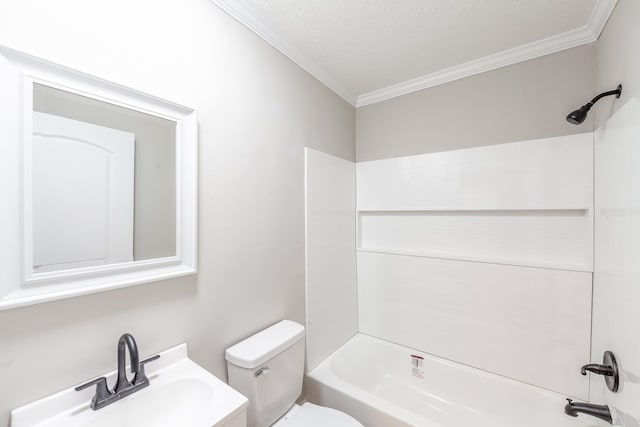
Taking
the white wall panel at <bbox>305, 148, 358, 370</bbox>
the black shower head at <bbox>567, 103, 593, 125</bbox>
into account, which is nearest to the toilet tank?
the white wall panel at <bbox>305, 148, 358, 370</bbox>

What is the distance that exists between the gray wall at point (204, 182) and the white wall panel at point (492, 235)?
85cm

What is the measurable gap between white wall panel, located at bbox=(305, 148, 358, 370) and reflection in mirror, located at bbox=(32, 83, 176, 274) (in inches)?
35.6

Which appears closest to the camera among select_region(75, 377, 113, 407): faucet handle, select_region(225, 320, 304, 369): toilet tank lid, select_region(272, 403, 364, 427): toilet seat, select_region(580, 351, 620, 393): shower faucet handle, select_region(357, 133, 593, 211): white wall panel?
select_region(75, 377, 113, 407): faucet handle

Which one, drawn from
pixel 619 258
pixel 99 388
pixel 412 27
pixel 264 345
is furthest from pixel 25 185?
pixel 619 258

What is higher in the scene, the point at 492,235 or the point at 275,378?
the point at 492,235

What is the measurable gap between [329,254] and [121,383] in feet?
4.39

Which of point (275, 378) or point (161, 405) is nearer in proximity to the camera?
point (161, 405)

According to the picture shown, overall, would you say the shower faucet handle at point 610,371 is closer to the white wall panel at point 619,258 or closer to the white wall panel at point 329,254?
the white wall panel at point 619,258

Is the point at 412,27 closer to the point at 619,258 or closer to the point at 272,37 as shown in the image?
the point at 272,37

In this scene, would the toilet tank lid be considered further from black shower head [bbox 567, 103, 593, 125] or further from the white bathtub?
black shower head [bbox 567, 103, 593, 125]

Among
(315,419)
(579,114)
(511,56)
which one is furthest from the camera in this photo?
(511,56)

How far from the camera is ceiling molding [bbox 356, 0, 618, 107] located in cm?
A: 132

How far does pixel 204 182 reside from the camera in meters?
1.16

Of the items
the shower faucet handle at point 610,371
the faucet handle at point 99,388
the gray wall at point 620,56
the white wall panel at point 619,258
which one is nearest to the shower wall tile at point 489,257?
the white wall panel at point 619,258
